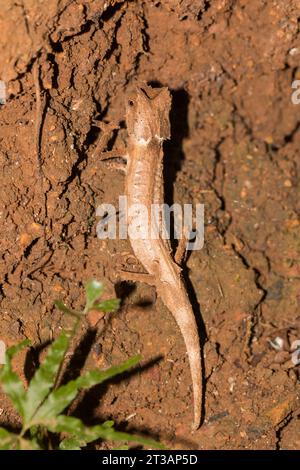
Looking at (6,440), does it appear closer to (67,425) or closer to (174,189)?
(67,425)

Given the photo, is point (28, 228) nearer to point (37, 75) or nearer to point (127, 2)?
point (37, 75)

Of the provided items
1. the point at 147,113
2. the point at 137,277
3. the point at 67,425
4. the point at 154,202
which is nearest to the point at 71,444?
the point at 67,425

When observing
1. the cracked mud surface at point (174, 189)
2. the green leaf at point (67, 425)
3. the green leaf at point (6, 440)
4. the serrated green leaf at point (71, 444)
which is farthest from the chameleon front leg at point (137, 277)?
the green leaf at point (6, 440)

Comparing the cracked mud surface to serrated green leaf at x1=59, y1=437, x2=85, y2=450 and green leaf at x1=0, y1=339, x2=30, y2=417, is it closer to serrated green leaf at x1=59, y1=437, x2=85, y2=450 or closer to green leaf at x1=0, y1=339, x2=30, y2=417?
serrated green leaf at x1=59, y1=437, x2=85, y2=450

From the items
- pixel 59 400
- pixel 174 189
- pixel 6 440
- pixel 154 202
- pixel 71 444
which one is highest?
pixel 174 189

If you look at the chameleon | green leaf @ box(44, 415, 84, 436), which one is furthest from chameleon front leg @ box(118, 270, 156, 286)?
green leaf @ box(44, 415, 84, 436)

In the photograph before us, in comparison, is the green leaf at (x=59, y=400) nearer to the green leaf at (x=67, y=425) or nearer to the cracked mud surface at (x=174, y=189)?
the green leaf at (x=67, y=425)
